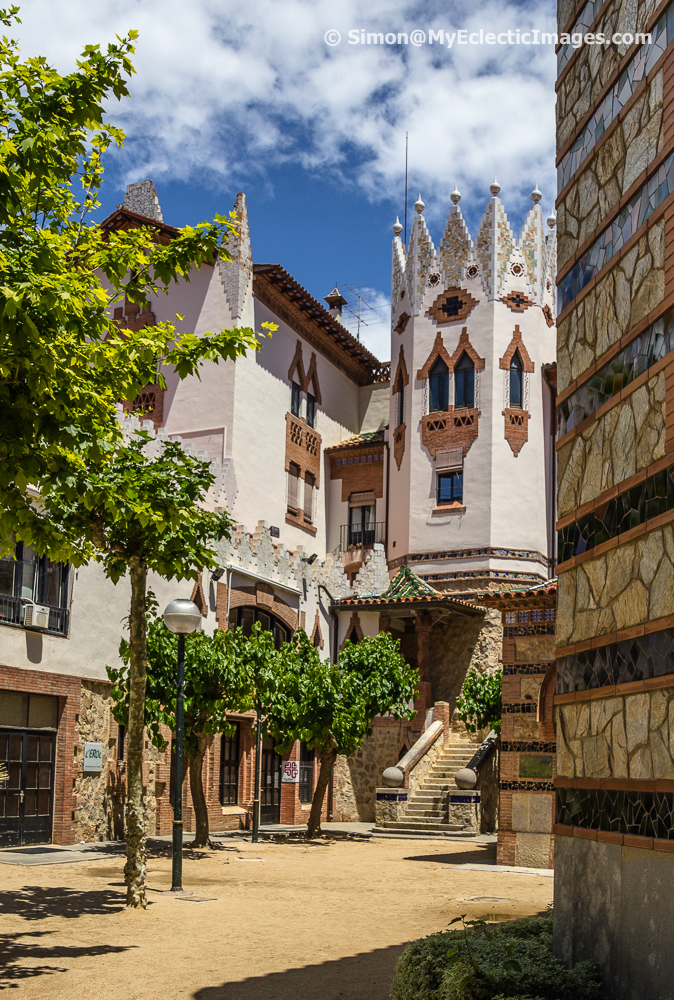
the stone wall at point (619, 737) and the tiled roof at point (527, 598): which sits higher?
the tiled roof at point (527, 598)

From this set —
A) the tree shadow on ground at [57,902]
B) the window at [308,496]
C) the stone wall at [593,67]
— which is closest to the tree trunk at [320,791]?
the tree shadow on ground at [57,902]

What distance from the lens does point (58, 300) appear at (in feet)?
23.4

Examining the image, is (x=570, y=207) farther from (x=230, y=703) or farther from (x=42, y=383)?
(x=230, y=703)

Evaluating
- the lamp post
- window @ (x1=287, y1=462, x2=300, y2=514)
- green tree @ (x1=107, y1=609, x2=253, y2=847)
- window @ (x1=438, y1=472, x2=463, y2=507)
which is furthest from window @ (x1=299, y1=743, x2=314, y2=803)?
the lamp post

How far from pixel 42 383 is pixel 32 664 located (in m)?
13.2

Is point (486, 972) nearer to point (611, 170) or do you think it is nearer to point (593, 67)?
point (611, 170)

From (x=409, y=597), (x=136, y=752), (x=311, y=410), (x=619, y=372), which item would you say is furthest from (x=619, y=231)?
(x=311, y=410)

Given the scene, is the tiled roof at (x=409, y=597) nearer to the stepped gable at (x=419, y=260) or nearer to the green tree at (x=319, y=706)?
the green tree at (x=319, y=706)

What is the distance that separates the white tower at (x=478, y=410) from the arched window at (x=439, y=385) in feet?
0.15

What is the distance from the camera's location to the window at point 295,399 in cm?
3581

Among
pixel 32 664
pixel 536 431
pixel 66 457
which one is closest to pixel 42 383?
pixel 66 457

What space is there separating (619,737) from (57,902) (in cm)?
857

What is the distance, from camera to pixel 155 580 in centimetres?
2405

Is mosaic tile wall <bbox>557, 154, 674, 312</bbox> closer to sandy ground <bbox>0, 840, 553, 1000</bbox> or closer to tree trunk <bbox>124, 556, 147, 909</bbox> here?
sandy ground <bbox>0, 840, 553, 1000</bbox>
